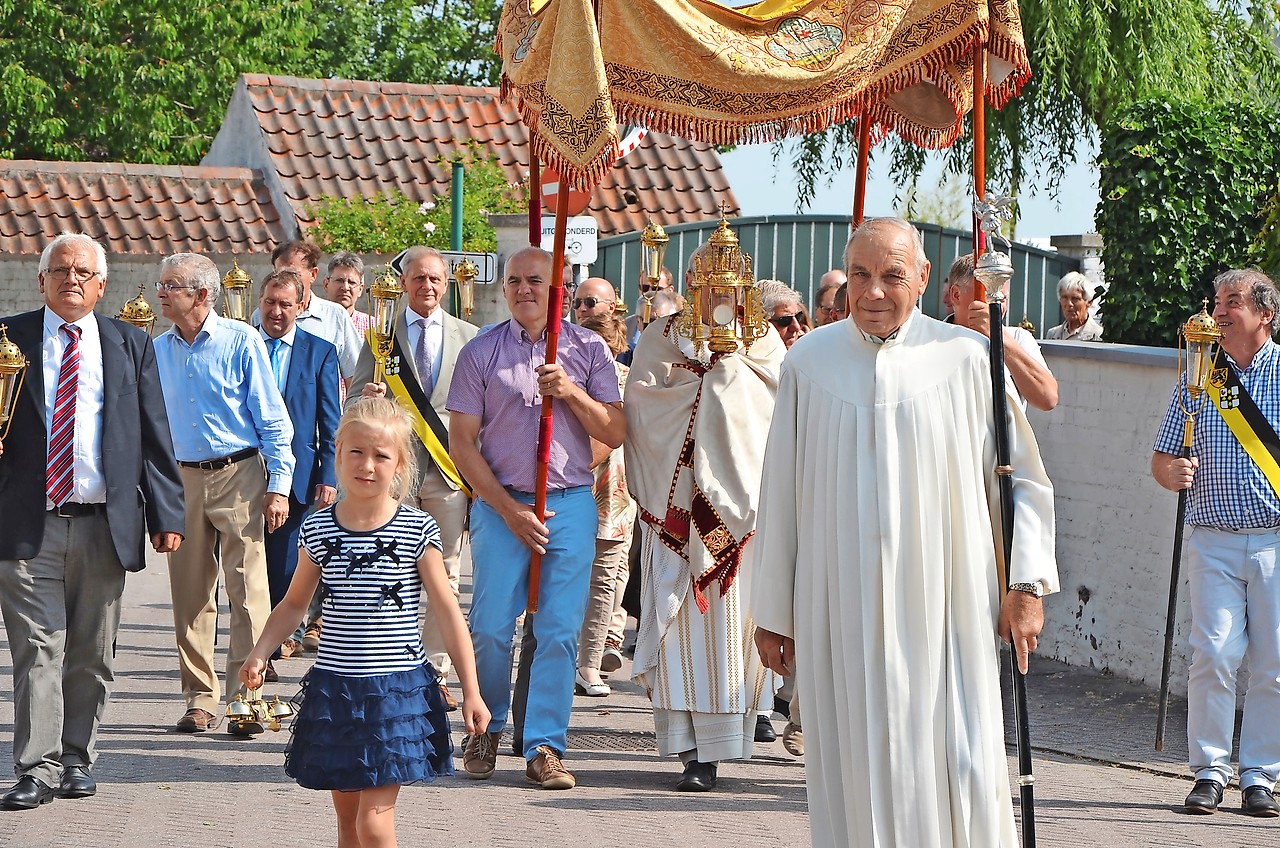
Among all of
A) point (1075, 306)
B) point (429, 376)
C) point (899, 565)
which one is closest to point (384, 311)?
point (429, 376)

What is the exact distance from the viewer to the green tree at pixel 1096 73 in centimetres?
1859

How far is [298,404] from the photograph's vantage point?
9992 millimetres

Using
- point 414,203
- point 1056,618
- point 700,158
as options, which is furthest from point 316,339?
point 700,158

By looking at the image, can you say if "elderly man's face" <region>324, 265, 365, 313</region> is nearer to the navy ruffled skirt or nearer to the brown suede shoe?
the brown suede shoe

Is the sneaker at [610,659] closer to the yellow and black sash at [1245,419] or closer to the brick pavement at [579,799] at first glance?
the brick pavement at [579,799]

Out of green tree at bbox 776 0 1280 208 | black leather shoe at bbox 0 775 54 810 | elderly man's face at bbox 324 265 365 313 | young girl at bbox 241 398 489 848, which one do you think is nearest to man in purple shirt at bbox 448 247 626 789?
black leather shoe at bbox 0 775 54 810

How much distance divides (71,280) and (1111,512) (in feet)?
20.1

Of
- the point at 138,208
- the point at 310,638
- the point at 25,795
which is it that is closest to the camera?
the point at 25,795

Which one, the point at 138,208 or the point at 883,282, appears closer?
the point at 883,282

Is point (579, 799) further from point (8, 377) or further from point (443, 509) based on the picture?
point (8, 377)

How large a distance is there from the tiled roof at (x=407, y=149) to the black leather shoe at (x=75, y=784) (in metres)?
16.8

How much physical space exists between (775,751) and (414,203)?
1626 cm

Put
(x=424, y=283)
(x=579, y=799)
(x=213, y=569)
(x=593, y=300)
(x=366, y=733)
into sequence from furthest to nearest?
(x=593, y=300)
(x=424, y=283)
(x=213, y=569)
(x=579, y=799)
(x=366, y=733)

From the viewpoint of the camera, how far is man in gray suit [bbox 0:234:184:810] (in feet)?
23.7
